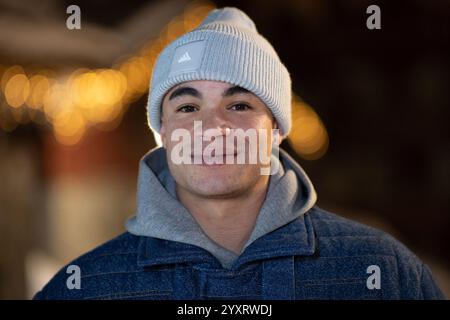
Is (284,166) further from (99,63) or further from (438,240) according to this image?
(438,240)

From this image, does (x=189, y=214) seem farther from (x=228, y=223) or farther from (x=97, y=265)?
(x=97, y=265)

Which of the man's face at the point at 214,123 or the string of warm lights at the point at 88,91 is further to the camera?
the string of warm lights at the point at 88,91

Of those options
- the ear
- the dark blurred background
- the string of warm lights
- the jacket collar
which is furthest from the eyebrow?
the dark blurred background

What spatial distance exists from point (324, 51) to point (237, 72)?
2387mm

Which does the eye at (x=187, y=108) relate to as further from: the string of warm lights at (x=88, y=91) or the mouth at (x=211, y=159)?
the string of warm lights at (x=88, y=91)

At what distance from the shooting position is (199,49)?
108cm

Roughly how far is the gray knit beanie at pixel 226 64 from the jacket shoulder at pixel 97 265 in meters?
0.25

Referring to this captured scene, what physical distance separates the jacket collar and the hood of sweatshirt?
0.01 meters

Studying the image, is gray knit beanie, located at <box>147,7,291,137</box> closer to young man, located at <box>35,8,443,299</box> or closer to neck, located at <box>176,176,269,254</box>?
young man, located at <box>35,8,443,299</box>

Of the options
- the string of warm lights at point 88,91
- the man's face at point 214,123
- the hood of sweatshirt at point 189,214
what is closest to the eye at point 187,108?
the man's face at point 214,123

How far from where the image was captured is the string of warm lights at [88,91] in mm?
2475

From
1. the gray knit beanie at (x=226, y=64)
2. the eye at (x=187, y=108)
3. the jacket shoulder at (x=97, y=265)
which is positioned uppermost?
the gray knit beanie at (x=226, y=64)

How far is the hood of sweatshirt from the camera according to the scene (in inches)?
41.3

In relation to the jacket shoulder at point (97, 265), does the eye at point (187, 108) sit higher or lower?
higher
